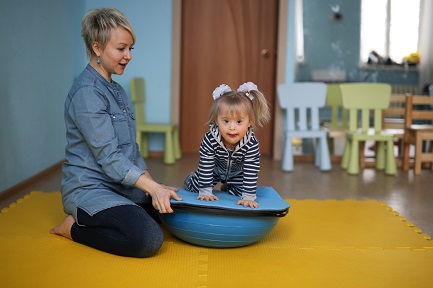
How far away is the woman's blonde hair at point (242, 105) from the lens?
2.19 m

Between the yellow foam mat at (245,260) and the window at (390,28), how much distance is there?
3.89 m

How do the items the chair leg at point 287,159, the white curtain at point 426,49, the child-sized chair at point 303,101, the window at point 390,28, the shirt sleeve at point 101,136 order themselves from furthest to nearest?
the white curtain at point 426,49 < the window at point 390,28 < the child-sized chair at point 303,101 < the chair leg at point 287,159 < the shirt sleeve at point 101,136

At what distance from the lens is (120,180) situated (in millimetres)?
2150

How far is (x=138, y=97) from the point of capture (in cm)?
484

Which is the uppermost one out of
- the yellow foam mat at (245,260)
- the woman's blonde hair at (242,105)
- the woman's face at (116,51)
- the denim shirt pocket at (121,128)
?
the woman's face at (116,51)

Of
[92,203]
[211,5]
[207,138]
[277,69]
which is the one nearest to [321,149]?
A: [277,69]

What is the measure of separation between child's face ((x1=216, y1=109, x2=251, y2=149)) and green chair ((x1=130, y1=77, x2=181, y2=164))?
251 centimetres

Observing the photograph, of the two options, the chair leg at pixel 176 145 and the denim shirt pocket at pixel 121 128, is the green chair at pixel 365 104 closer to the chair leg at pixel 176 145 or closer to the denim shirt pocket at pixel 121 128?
the chair leg at pixel 176 145

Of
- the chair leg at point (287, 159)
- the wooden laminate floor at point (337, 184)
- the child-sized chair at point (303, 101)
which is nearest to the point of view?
the wooden laminate floor at point (337, 184)

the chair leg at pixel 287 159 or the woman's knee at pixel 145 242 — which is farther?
the chair leg at pixel 287 159

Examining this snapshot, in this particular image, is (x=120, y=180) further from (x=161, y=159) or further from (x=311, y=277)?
(x=161, y=159)

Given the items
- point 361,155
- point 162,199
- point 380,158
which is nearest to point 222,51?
point 361,155

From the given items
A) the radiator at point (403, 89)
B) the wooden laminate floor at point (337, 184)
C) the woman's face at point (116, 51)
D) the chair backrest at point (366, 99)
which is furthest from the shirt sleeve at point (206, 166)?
the radiator at point (403, 89)

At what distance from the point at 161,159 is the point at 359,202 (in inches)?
89.5
